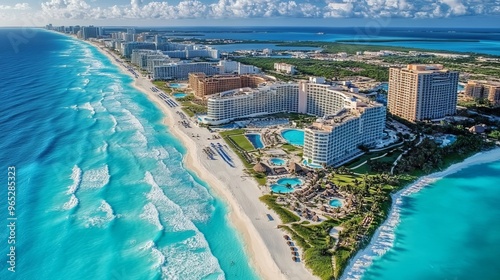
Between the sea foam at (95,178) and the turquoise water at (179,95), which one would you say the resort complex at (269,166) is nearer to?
the sea foam at (95,178)

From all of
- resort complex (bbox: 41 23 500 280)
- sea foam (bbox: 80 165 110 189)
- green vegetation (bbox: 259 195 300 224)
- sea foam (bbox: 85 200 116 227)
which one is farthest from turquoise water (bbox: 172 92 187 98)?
green vegetation (bbox: 259 195 300 224)

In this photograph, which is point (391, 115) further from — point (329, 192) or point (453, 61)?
point (453, 61)

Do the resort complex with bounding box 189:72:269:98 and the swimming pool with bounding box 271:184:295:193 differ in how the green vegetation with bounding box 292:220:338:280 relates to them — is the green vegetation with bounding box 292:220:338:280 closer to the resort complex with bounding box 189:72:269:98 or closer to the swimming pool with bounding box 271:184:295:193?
the swimming pool with bounding box 271:184:295:193

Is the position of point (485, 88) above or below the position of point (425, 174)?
above

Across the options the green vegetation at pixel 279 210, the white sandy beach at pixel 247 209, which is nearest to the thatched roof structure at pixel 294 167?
the white sandy beach at pixel 247 209

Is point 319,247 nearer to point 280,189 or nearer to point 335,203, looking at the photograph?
point 335,203

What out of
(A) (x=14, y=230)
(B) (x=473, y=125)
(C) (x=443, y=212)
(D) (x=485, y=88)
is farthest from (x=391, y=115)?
(A) (x=14, y=230)
